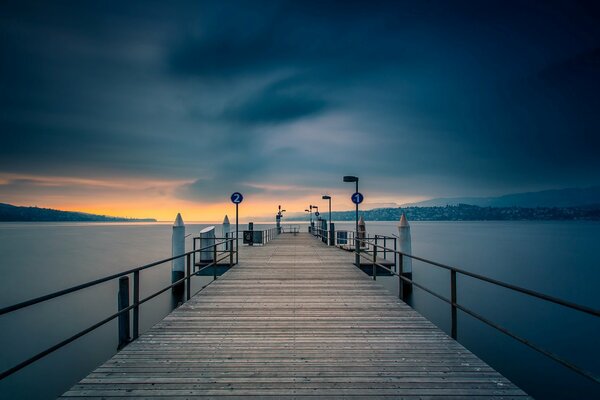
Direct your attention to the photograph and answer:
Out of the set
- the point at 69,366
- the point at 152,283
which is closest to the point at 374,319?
the point at 69,366

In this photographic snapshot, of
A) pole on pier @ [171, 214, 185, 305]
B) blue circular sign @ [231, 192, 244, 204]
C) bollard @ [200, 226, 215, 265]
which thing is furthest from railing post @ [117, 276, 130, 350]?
blue circular sign @ [231, 192, 244, 204]

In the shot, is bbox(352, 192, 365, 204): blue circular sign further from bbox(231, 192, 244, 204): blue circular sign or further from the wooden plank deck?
the wooden plank deck

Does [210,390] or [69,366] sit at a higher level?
[210,390]

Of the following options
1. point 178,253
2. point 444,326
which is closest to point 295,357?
point 178,253

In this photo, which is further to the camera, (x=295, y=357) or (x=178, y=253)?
(x=178, y=253)

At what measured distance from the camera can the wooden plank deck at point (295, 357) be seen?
3.27m

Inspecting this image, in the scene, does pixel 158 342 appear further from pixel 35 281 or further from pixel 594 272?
pixel 594 272

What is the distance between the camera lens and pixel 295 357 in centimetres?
400

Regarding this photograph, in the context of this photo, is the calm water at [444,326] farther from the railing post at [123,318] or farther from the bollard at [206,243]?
the railing post at [123,318]

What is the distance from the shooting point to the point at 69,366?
37.5 ft

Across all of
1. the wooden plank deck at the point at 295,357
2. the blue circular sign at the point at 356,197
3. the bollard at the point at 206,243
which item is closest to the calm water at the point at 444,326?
the bollard at the point at 206,243

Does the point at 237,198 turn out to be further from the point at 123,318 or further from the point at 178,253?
the point at 123,318

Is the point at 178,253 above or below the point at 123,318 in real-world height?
below

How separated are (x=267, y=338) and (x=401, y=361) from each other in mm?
1886
